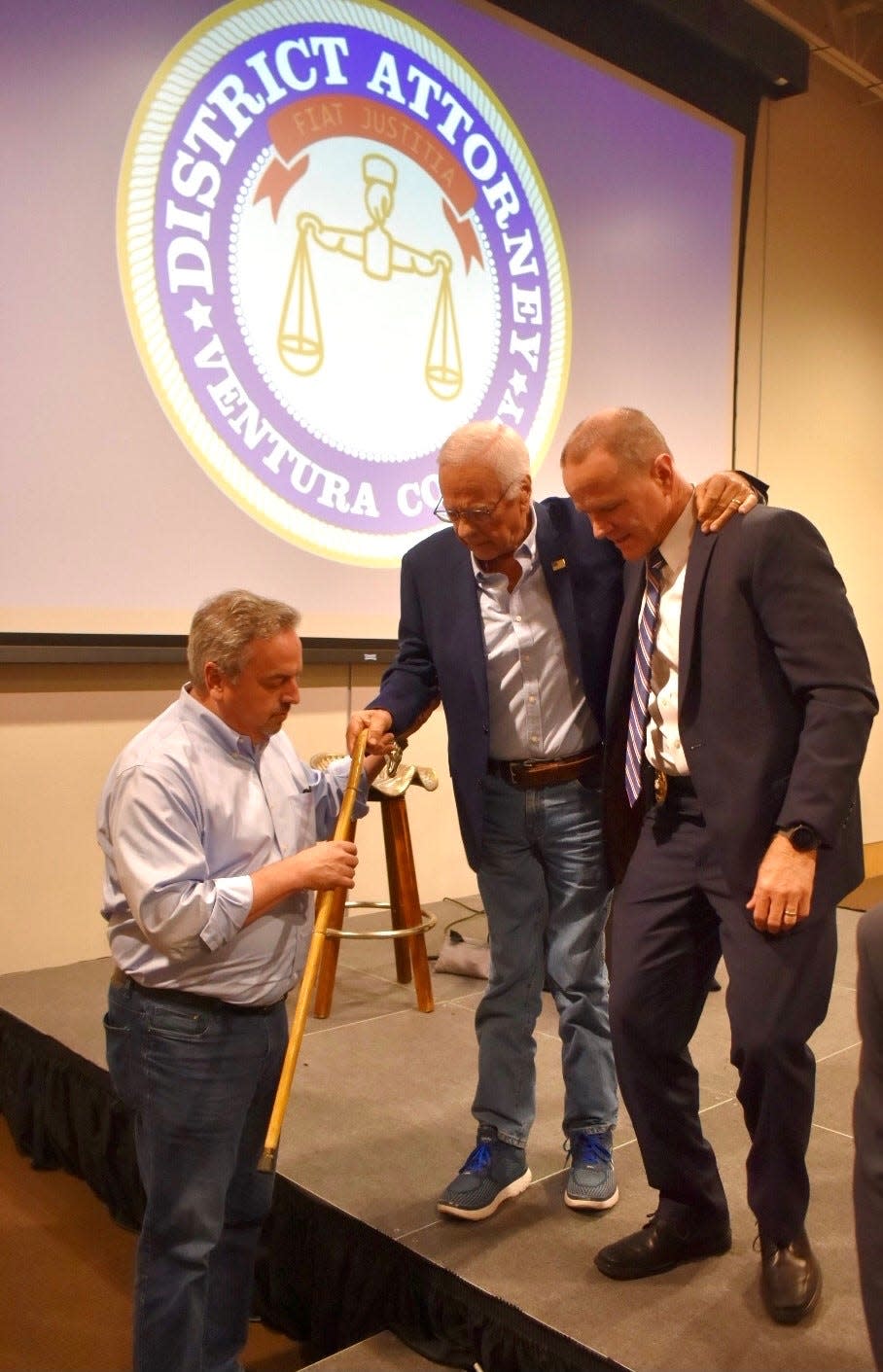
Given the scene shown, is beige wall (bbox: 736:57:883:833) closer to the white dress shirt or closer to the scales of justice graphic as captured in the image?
the scales of justice graphic

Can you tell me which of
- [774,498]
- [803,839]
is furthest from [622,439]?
[774,498]

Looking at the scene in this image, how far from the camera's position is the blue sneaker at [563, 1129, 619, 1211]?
231 centimetres

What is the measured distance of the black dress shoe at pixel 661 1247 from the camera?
81.7 inches

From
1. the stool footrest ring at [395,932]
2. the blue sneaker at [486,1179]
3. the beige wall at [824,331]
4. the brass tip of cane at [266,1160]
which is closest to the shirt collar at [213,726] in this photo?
the brass tip of cane at [266,1160]

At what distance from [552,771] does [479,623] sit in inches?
12.4

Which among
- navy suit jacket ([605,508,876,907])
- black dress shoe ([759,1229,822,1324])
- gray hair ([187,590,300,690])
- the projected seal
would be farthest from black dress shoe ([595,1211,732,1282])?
the projected seal

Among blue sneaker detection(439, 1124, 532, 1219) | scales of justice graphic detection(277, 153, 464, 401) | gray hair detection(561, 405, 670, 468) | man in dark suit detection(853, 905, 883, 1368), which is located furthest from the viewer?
scales of justice graphic detection(277, 153, 464, 401)

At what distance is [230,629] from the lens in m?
1.80

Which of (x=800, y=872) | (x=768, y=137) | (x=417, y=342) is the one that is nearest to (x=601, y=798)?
(x=800, y=872)

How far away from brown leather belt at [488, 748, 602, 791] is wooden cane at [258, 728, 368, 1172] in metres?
0.36

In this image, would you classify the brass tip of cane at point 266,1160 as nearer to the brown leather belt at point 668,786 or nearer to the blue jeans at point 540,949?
the blue jeans at point 540,949

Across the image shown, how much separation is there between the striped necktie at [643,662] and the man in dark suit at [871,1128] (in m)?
1.03

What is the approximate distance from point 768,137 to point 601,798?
499 centimetres

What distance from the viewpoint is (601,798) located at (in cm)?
223
